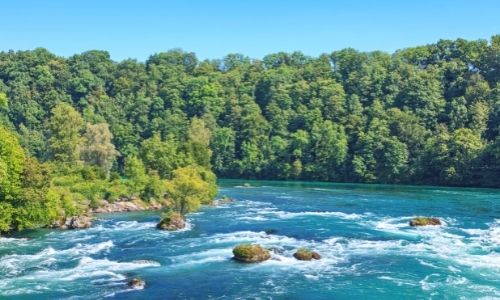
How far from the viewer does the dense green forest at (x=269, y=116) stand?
89312 millimetres

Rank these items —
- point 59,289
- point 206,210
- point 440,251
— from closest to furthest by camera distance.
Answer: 1. point 59,289
2. point 440,251
3. point 206,210

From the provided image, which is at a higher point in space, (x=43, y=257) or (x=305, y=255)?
(x=305, y=255)

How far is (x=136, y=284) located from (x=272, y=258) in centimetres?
1099

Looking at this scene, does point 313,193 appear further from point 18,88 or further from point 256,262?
point 18,88

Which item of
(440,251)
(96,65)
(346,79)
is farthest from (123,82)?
(440,251)

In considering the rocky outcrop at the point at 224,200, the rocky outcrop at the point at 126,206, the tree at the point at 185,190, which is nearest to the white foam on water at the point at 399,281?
the tree at the point at 185,190

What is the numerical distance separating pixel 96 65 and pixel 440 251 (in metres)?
135

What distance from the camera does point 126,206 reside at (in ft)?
225

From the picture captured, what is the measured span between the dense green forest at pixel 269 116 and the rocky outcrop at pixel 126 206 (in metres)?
1.41

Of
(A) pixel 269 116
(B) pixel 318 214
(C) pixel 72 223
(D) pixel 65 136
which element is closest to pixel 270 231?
(B) pixel 318 214

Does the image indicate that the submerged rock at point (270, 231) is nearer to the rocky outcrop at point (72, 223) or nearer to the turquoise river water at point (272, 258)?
the turquoise river water at point (272, 258)

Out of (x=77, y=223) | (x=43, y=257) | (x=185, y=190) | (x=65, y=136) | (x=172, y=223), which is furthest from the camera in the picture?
(x=65, y=136)

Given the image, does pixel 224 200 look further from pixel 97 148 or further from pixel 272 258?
pixel 272 258

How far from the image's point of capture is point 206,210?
6675 centimetres
